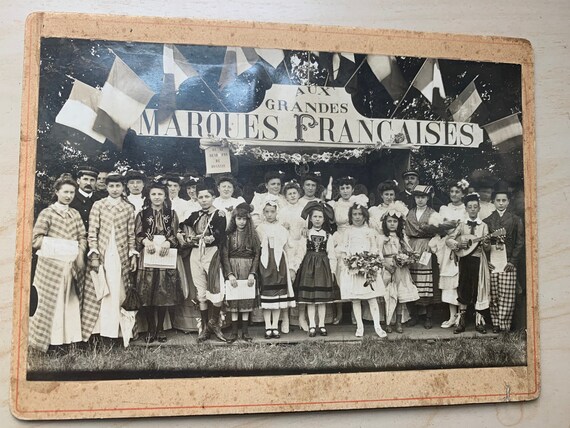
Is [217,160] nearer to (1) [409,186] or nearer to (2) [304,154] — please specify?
(2) [304,154]

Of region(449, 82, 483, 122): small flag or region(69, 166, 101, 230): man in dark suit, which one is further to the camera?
region(449, 82, 483, 122): small flag

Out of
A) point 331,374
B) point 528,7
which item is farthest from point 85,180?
point 528,7

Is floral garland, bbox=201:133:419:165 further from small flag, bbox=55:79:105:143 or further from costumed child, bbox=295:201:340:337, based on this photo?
small flag, bbox=55:79:105:143

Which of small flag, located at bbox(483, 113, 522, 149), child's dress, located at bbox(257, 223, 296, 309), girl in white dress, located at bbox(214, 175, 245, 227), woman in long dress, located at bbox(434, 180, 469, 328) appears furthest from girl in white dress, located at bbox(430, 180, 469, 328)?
girl in white dress, located at bbox(214, 175, 245, 227)

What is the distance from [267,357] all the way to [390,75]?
2.42 ft

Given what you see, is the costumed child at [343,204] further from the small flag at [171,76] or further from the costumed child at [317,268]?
the small flag at [171,76]

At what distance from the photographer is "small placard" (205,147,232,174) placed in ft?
4.09

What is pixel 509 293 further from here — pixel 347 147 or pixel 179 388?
pixel 179 388

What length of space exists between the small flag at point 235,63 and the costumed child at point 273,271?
296 mm

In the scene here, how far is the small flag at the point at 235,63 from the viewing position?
1271mm

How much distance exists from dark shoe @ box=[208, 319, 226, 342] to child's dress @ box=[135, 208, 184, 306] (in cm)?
8

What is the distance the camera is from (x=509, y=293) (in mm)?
1330

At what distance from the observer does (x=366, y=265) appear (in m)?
1.28

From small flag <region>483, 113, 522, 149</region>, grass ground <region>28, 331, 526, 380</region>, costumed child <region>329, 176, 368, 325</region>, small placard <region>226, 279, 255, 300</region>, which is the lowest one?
grass ground <region>28, 331, 526, 380</region>
